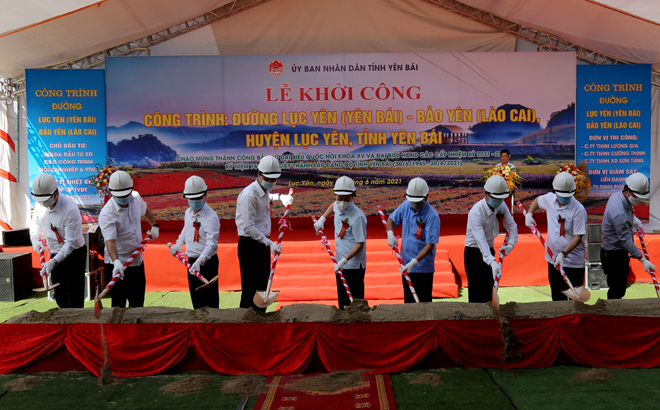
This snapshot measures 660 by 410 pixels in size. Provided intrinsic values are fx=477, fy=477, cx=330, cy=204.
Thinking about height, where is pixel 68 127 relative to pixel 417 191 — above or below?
above

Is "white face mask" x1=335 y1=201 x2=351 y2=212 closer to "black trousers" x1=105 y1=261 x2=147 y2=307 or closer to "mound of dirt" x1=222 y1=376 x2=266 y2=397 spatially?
"mound of dirt" x1=222 y1=376 x2=266 y2=397

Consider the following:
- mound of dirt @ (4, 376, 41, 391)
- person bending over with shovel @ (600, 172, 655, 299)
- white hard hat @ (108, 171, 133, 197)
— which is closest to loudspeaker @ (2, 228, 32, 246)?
white hard hat @ (108, 171, 133, 197)

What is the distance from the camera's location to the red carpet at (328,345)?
3.73m

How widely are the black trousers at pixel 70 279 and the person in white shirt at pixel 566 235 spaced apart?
4536 mm

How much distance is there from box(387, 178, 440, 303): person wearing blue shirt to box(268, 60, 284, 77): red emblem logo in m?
4.46

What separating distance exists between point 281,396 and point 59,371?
6.26 ft

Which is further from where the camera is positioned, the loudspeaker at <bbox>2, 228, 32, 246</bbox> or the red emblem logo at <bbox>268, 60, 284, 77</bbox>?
the red emblem logo at <bbox>268, 60, 284, 77</bbox>

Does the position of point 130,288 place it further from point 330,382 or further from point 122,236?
point 330,382

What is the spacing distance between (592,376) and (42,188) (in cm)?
489

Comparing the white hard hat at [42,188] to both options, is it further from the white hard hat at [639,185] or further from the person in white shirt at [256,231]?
the white hard hat at [639,185]

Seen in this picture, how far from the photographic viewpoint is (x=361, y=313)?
3859 millimetres

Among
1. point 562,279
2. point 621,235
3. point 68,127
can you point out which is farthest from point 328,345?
point 68,127

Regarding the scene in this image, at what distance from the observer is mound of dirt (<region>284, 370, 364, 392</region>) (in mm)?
3479

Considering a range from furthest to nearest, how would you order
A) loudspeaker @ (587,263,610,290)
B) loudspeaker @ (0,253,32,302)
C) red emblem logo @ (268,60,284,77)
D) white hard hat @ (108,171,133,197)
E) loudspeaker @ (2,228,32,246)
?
1. red emblem logo @ (268,60,284,77)
2. loudspeaker @ (2,228,32,246)
3. loudspeaker @ (587,263,610,290)
4. loudspeaker @ (0,253,32,302)
5. white hard hat @ (108,171,133,197)
